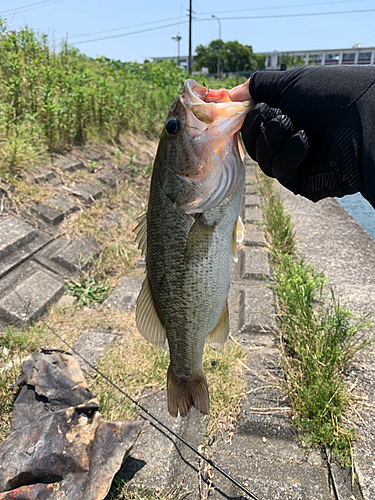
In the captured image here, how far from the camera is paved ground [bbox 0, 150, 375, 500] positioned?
2.30 m

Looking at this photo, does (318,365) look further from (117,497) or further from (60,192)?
(60,192)

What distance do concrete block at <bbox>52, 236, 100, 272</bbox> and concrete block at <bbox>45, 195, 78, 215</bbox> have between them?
0.57 meters

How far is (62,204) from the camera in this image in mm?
5230

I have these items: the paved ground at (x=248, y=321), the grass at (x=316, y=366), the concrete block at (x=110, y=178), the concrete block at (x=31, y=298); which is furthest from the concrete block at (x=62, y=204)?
the grass at (x=316, y=366)

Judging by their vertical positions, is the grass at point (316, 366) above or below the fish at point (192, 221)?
below

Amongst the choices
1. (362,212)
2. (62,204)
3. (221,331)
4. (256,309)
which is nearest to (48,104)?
(62,204)

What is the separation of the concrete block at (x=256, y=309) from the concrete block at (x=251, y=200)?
2837 millimetres

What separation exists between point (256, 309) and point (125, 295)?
149cm

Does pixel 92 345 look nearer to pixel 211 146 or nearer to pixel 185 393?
pixel 185 393

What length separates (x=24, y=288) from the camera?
390cm

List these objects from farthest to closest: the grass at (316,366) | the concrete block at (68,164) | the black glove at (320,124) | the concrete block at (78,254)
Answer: the concrete block at (68,164)
the concrete block at (78,254)
the grass at (316,366)
the black glove at (320,124)

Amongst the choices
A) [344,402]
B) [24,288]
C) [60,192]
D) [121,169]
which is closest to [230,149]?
[344,402]

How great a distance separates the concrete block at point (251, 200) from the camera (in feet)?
22.8

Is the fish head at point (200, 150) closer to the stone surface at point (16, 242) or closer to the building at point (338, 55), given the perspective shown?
the stone surface at point (16, 242)
